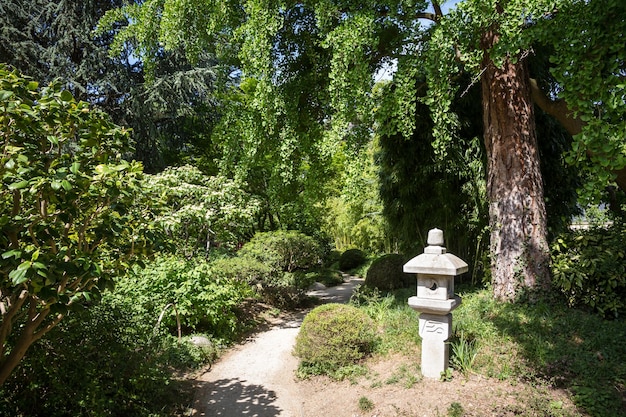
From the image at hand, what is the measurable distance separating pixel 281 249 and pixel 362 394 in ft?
17.3

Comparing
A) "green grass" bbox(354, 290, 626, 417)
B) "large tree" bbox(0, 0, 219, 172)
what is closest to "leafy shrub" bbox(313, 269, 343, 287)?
"large tree" bbox(0, 0, 219, 172)

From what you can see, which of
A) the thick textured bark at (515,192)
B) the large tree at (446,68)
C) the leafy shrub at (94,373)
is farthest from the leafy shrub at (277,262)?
the thick textured bark at (515,192)

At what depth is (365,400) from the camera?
3695 mm

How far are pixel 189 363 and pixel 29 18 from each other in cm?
1068

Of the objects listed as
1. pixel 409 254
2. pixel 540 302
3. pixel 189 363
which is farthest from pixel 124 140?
pixel 409 254

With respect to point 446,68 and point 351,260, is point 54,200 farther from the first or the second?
point 351,260

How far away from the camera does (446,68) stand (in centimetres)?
495

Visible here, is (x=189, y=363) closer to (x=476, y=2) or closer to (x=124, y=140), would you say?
(x=124, y=140)

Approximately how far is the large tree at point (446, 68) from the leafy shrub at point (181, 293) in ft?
7.76

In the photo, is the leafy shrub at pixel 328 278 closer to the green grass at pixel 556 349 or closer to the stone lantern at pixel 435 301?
the green grass at pixel 556 349

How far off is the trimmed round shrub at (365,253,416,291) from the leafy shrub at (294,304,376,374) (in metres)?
3.49

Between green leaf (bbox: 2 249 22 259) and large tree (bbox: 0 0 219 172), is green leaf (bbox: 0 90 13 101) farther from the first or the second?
large tree (bbox: 0 0 219 172)

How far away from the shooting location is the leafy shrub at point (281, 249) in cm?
816

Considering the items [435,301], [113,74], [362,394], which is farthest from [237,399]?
[113,74]
